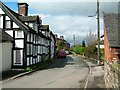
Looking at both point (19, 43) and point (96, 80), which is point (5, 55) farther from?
point (96, 80)

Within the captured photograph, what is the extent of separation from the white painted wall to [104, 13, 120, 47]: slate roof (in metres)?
10.3

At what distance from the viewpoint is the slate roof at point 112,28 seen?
78.7 ft

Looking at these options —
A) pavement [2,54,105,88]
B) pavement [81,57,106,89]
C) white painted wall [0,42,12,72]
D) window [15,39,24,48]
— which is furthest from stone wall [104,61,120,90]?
window [15,39,24,48]

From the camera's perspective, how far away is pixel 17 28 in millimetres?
30516

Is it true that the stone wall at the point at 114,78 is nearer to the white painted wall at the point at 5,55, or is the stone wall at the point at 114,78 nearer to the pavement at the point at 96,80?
the pavement at the point at 96,80

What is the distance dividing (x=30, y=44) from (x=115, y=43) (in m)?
13.0

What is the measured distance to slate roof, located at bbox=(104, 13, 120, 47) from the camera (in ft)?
78.7

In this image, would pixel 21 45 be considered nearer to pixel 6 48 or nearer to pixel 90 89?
pixel 6 48

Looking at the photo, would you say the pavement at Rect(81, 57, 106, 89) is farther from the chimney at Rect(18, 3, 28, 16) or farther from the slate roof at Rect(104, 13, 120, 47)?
the chimney at Rect(18, 3, 28, 16)

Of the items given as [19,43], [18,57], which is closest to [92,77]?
[18,57]

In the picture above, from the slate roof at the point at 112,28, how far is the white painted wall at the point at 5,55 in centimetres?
1027

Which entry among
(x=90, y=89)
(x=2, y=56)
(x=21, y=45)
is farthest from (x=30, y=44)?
(x=90, y=89)

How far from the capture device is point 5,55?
88.6 ft

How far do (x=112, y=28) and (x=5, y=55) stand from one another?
1106 cm
